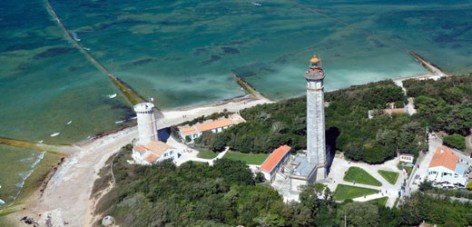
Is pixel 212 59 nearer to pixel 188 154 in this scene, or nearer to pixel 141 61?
pixel 141 61

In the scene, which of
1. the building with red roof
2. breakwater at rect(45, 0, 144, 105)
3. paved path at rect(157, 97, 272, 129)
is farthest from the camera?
breakwater at rect(45, 0, 144, 105)

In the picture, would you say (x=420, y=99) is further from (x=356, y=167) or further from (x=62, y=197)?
(x=62, y=197)

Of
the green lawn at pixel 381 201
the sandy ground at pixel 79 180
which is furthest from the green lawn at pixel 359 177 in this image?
the sandy ground at pixel 79 180

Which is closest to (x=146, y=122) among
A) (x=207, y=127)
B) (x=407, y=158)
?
(x=207, y=127)

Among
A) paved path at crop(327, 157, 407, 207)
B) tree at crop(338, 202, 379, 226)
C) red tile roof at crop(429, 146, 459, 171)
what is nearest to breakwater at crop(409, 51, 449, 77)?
red tile roof at crop(429, 146, 459, 171)

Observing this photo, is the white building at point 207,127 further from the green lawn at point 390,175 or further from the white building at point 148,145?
the green lawn at point 390,175

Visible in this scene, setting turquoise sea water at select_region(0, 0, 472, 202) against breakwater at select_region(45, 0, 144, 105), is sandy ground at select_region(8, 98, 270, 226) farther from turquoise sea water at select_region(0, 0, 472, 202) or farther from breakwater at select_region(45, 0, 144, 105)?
breakwater at select_region(45, 0, 144, 105)
